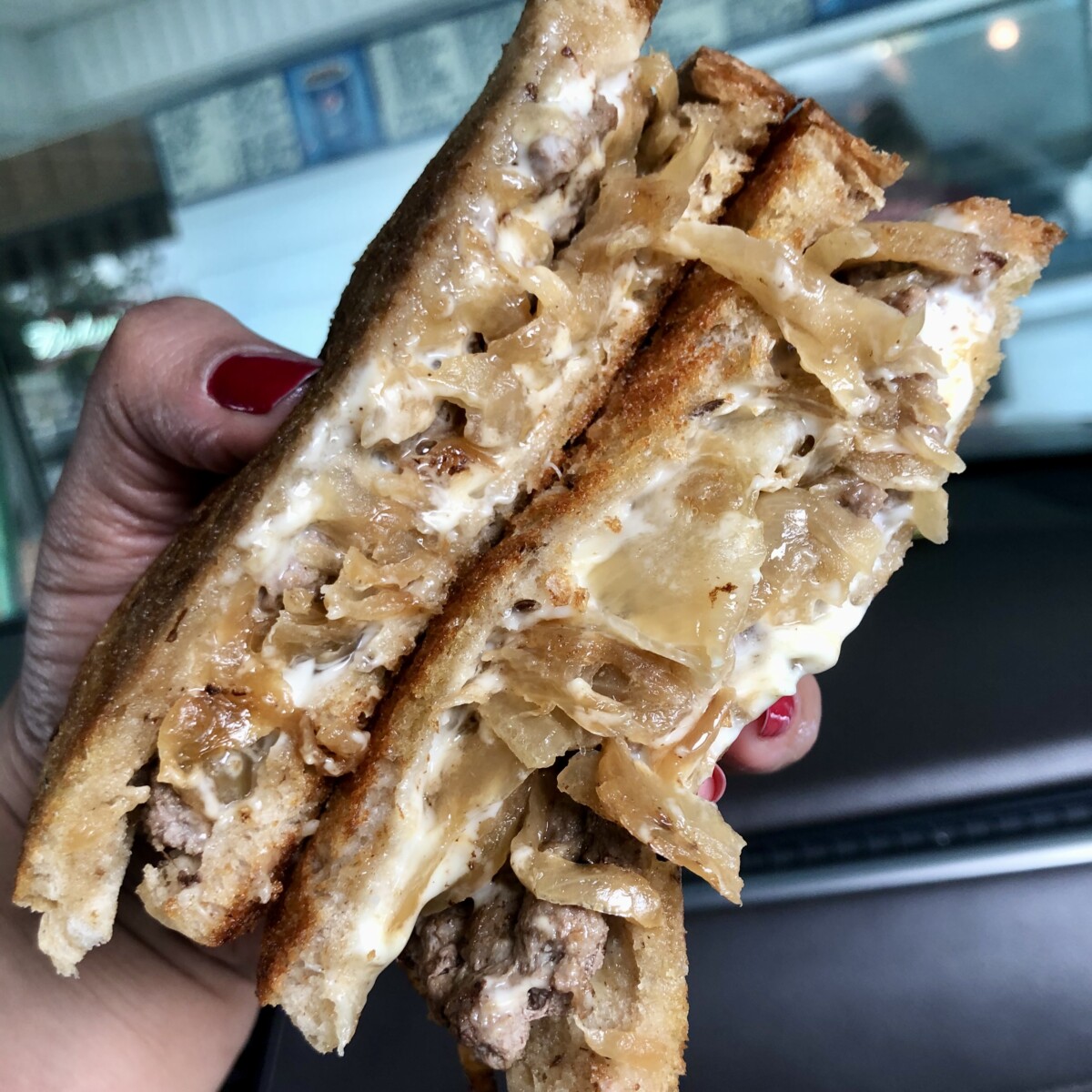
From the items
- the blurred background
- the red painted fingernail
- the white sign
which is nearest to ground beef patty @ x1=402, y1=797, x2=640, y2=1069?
the red painted fingernail

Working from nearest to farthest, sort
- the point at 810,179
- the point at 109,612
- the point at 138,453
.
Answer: the point at 810,179
the point at 138,453
the point at 109,612

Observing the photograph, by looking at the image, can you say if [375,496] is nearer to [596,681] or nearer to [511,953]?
[596,681]

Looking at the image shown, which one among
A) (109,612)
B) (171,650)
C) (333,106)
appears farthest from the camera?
(333,106)

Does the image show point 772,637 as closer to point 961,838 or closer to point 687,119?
point 687,119

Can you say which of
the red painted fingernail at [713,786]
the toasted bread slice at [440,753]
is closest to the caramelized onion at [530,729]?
the toasted bread slice at [440,753]

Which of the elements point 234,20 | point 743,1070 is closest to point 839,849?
point 743,1070

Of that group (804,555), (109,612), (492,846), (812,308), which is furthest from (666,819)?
(109,612)
